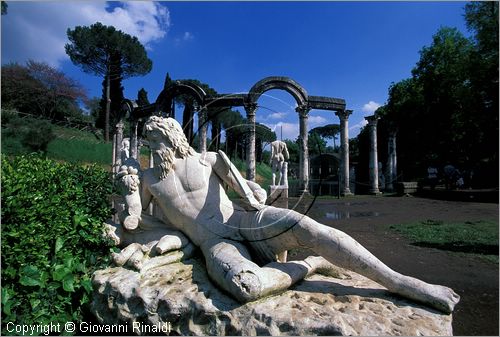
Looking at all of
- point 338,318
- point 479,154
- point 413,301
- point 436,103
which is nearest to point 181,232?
point 338,318

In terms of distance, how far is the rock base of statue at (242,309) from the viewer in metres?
2.36

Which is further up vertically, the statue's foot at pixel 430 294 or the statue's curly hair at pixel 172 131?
the statue's curly hair at pixel 172 131

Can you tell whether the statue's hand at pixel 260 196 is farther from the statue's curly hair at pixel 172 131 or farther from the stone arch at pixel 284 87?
the stone arch at pixel 284 87

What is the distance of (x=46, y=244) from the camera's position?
2932mm

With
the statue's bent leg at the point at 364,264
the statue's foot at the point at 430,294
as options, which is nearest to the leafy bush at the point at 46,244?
the statue's bent leg at the point at 364,264

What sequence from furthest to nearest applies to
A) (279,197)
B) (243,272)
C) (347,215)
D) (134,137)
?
(134,137) < (347,215) < (279,197) < (243,272)

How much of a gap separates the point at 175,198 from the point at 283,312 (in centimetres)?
163

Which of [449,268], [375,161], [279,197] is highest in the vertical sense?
[375,161]

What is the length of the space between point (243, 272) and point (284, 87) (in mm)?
20263

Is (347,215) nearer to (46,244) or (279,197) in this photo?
(279,197)

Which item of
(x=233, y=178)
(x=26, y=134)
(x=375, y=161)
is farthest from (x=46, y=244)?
(x=26, y=134)

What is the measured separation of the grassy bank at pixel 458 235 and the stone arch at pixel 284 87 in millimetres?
13148

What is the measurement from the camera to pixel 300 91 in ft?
71.9

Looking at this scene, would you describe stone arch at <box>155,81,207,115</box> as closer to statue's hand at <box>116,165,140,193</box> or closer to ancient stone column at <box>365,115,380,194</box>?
ancient stone column at <box>365,115,380,194</box>
